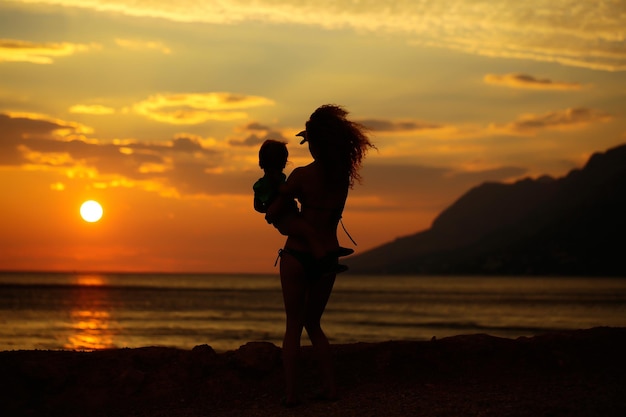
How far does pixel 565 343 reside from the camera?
32.6ft

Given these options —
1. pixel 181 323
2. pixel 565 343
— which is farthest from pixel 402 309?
pixel 565 343

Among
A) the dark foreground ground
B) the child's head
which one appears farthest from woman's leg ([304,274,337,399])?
the child's head

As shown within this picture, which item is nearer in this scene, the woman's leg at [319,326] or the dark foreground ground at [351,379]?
the dark foreground ground at [351,379]

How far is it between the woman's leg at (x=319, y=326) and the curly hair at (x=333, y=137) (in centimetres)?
105

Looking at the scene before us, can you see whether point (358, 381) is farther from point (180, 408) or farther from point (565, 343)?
point (565, 343)

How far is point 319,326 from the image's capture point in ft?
26.8

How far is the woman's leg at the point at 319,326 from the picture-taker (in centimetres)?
816

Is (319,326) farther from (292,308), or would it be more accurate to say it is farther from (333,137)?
(333,137)

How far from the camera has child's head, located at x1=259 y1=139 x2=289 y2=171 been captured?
7.92m

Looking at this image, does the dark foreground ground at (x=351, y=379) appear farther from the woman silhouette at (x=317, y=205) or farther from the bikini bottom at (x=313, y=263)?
the bikini bottom at (x=313, y=263)

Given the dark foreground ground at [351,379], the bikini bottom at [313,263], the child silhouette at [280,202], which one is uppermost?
the child silhouette at [280,202]

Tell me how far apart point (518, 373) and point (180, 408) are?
11.9ft

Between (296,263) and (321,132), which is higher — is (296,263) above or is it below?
below

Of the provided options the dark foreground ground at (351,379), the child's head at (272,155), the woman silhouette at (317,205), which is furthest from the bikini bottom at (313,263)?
the dark foreground ground at (351,379)
